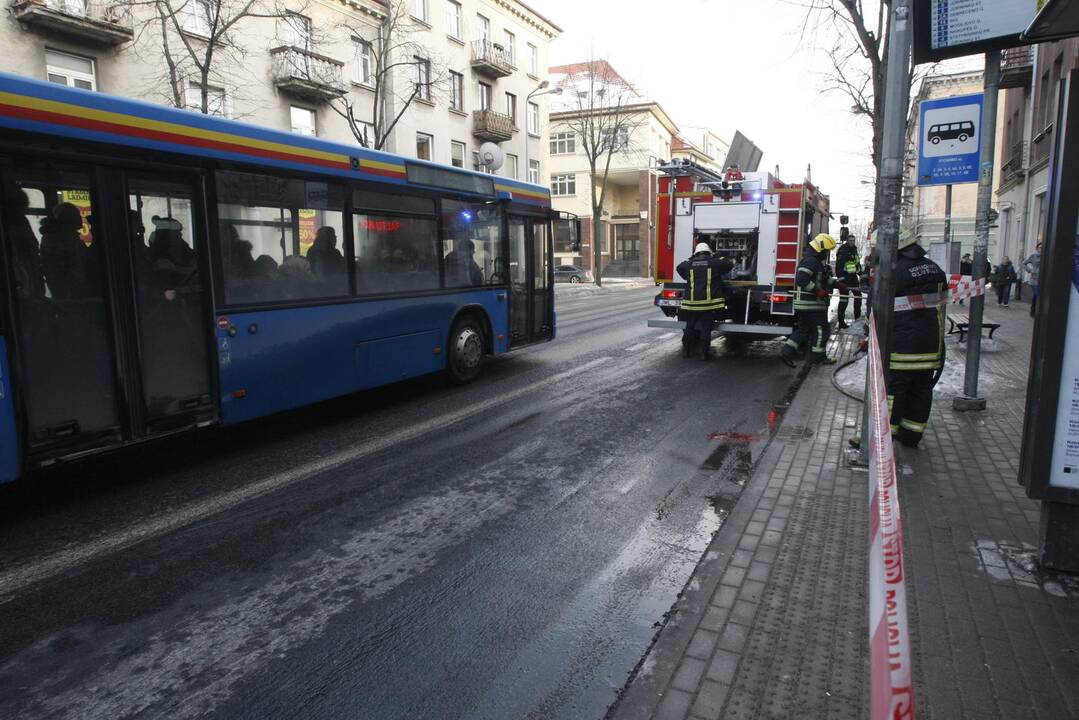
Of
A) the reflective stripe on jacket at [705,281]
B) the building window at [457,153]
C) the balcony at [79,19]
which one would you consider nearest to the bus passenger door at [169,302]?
the reflective stripe on jacket at [705,281]

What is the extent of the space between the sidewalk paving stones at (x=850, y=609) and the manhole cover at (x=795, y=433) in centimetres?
89

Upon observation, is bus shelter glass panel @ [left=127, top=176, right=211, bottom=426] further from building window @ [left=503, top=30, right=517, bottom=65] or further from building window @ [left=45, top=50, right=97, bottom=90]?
building window @ [left=503, top=30, right=517, bottom=65]

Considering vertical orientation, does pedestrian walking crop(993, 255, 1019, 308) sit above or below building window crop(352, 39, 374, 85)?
below

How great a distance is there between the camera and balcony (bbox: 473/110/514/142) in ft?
107

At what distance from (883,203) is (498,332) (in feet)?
18.7

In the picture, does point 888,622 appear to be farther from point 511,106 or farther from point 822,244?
point 511,106

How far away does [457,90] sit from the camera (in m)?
32.2

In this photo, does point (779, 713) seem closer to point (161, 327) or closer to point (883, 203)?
point (883, 203)

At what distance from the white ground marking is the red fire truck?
20.7 feet

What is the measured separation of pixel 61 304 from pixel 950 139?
25.4 ft

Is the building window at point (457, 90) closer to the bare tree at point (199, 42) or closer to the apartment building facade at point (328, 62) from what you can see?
the apartment building facade at point (328, 62)

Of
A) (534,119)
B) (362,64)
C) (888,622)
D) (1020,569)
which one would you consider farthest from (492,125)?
(888,622)

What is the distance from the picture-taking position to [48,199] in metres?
4.73

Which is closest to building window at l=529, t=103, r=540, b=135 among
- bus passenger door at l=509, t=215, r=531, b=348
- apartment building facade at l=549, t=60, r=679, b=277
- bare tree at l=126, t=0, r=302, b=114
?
apartment building facade at l=549, t=60, r=679, b=277
